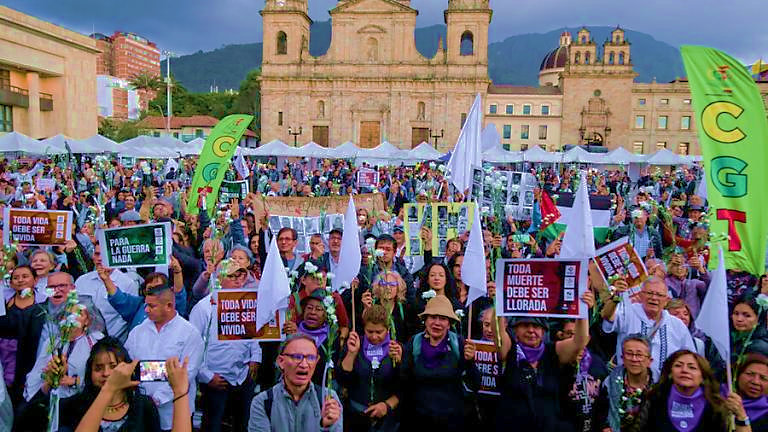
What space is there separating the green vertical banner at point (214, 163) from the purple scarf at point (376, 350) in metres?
5.29

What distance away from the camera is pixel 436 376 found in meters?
4.02

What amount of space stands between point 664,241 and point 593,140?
57057 mm

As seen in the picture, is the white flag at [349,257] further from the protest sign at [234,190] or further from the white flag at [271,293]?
the protest sign at [234,190]

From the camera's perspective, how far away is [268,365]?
4934 millimetres

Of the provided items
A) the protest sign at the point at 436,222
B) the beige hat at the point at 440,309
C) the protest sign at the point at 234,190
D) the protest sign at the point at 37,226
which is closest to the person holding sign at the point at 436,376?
the beige hat at the point at 440,309

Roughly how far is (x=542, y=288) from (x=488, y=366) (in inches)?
25.3

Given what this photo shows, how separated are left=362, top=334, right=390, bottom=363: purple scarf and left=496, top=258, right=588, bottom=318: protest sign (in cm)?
80

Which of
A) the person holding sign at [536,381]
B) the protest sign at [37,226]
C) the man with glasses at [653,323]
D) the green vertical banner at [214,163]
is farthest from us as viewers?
the green vertical banner at [214,163]

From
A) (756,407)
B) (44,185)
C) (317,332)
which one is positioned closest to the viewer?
(756,407)

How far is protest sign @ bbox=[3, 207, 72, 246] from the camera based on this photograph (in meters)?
6.36

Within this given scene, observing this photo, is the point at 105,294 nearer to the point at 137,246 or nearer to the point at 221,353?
the point at 137,246

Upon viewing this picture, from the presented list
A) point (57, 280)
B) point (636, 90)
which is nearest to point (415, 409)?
point (57, 280)

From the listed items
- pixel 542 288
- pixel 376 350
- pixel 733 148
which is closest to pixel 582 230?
pixel 542 288

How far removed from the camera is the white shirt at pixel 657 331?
169 inches
